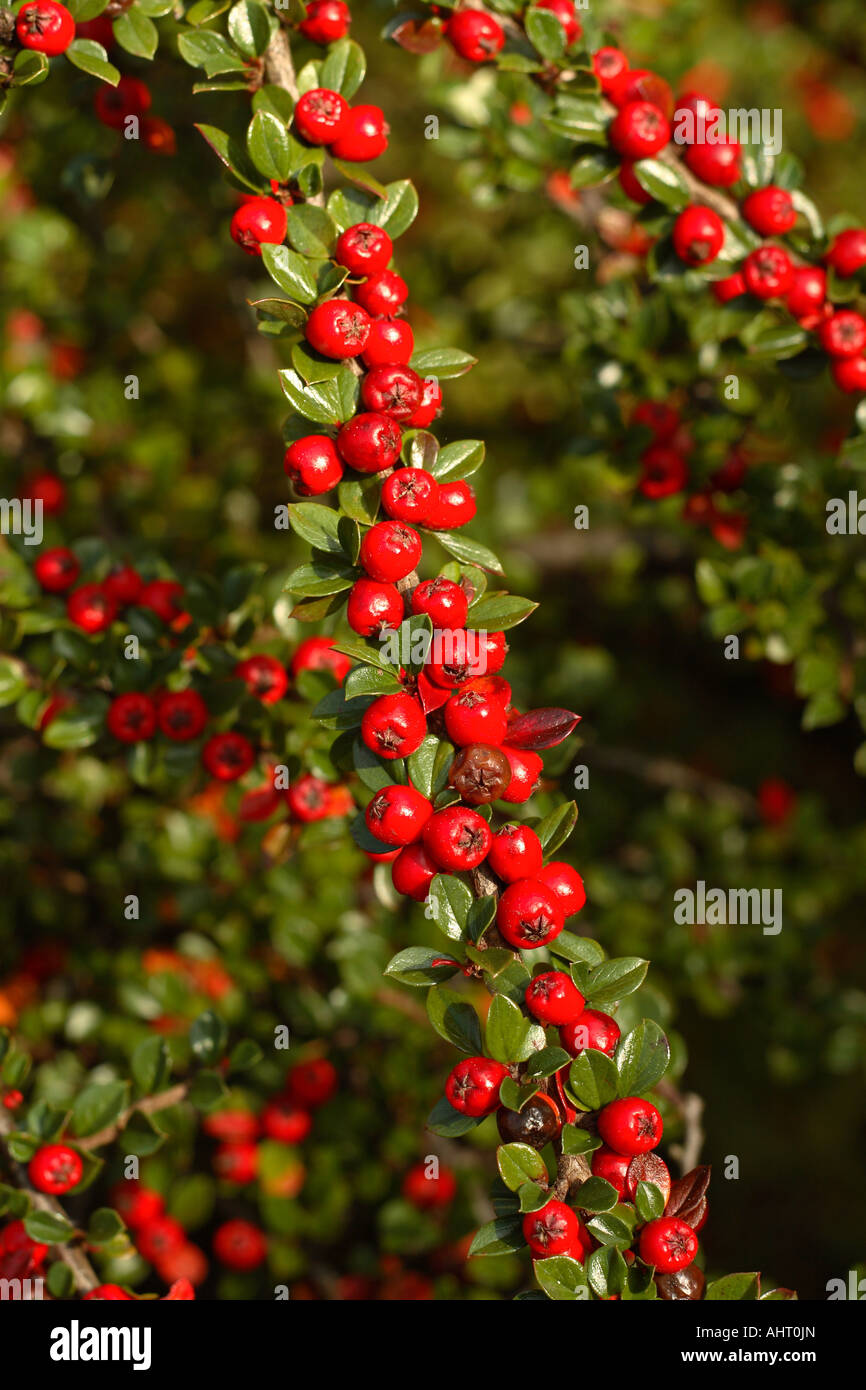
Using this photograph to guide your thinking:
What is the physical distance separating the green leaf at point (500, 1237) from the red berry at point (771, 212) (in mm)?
1712

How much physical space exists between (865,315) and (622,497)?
1.83 m

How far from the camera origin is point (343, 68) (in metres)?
1.61

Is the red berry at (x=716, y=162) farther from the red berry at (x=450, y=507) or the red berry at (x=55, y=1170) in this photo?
the red berry at (x=55, y=1170)

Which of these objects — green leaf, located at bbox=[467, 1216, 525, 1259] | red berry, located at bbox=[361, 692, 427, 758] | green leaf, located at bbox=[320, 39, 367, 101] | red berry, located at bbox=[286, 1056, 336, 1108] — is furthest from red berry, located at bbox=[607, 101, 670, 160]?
red berry, located at bbox=[286, 1056, 336, 1108]

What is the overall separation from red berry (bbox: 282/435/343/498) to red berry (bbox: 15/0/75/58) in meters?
0.69

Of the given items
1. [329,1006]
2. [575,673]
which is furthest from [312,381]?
[575,673]

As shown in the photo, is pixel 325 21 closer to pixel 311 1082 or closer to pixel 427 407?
pixel 427 407

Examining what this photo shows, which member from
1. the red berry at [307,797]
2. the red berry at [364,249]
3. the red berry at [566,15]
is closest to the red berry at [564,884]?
the red berry at [307,797]

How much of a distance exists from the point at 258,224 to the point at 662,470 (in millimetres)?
1142

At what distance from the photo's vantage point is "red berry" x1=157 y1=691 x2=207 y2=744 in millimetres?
1895

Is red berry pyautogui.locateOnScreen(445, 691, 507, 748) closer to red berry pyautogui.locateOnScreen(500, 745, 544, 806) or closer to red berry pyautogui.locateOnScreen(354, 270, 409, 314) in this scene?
red berry pyautogui.locateOnScreen(500, 745, 544, 806)

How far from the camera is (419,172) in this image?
4.61 m

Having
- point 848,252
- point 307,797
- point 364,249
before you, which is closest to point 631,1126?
point 307,797
